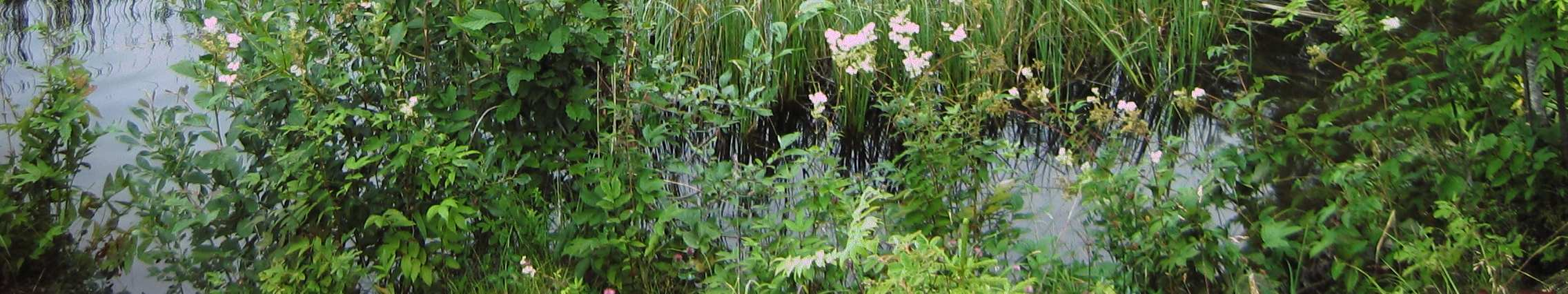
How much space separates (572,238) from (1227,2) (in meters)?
2.71

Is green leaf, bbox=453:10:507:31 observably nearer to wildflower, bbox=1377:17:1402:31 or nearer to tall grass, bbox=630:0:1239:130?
tall grass, bbox=630:0:1239:130

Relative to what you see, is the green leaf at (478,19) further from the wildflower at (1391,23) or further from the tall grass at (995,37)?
the wildflower at (1391,23)

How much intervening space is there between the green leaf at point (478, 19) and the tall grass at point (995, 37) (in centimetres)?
161

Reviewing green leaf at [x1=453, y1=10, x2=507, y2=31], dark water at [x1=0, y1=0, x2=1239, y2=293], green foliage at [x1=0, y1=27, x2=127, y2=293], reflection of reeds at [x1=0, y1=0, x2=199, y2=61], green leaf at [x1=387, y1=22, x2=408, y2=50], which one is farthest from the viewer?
reflection of reeds at [x1=0, y1=0, x2=199, y2=61]

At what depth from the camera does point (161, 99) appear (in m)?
4.31

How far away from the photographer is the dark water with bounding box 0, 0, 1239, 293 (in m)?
3.11

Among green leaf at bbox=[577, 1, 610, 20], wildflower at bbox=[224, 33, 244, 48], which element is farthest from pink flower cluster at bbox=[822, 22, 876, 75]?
wildflower at bbox=[224, 33, 244, 48]

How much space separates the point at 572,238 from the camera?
268cm

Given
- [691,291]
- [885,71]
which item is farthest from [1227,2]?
[691,291]

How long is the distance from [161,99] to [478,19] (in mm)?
2430

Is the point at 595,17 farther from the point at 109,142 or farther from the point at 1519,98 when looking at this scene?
the point at 109,142

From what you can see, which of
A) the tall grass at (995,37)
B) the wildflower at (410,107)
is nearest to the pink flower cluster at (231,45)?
the wildflower at (410,107)

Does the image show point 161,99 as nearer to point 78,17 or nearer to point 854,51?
point 78,17

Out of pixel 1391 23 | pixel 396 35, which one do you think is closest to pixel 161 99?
pixel 396 35
